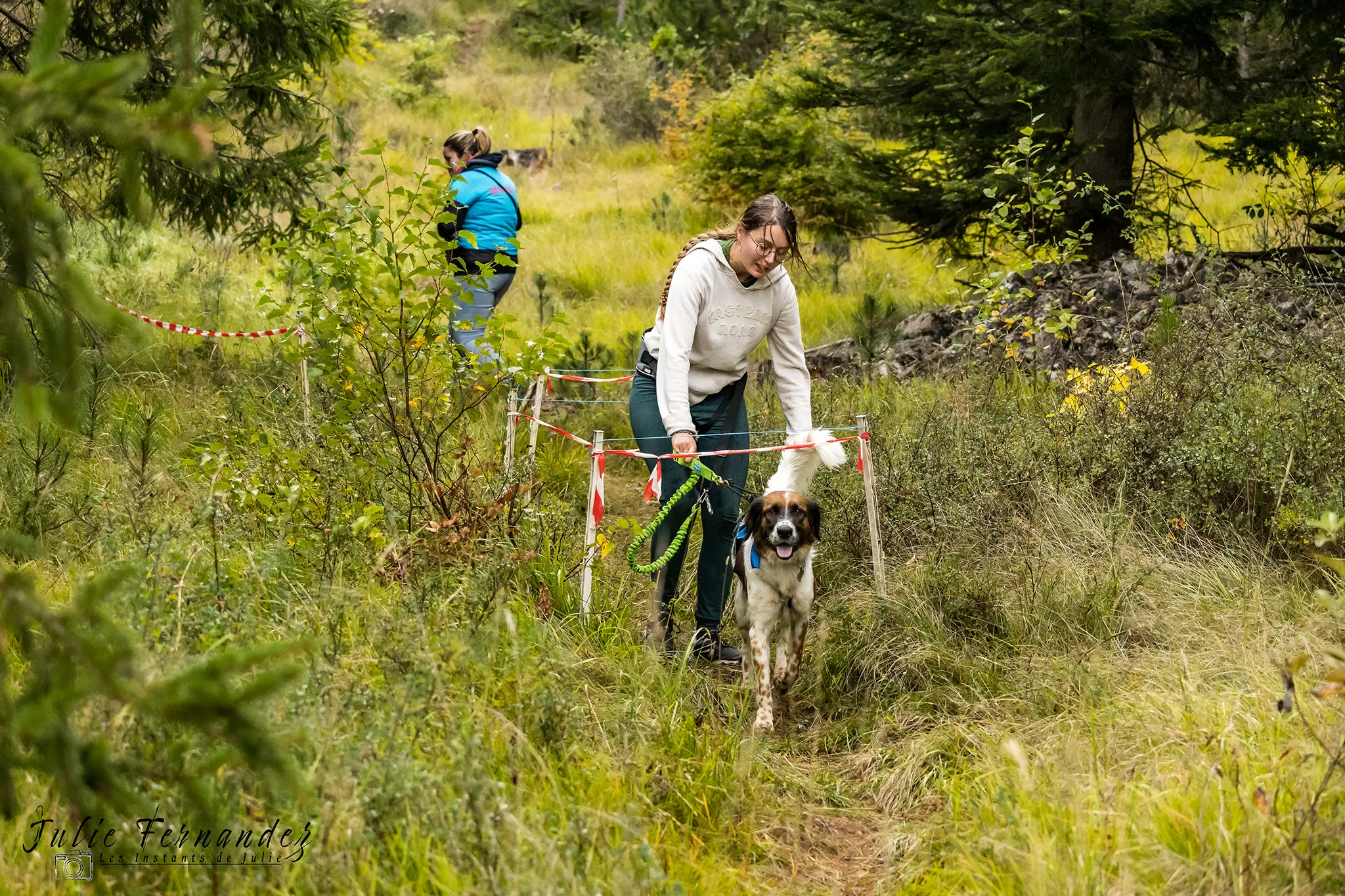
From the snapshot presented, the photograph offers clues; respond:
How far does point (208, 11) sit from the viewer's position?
7.34 metres

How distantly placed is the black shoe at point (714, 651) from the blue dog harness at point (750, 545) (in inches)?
16.2

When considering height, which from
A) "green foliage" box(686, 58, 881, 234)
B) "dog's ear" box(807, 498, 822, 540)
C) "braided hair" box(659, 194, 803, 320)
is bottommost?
"dog's ear" box(807, 498, 822, 540)

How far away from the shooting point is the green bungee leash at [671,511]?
13.9ft

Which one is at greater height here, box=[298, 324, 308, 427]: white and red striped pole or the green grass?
box=[298, 324, 308, 427]: white and red striped pole

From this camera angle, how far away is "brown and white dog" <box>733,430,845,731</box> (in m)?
4.48

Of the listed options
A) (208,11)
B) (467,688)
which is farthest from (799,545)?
(208,11)

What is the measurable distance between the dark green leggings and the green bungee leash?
0.07 m

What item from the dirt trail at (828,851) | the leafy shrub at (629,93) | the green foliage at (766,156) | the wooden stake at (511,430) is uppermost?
the leafy shrub at (629,93)

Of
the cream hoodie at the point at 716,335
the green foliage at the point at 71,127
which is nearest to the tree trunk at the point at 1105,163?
the cream hoodie at the point at 716,335

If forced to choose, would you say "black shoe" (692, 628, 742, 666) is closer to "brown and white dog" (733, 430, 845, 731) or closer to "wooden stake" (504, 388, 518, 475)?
"brown and white dog" (733, 430, 845, 731)

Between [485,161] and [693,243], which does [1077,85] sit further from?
[693,243]

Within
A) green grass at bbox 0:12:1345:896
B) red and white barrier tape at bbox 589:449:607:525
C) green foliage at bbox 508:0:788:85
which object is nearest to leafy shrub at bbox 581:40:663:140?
green foliage at bbox 508:0:788:85

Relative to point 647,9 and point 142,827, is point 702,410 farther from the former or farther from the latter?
point 647,9

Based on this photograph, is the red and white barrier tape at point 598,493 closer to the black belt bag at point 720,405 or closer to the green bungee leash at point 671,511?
the green bungee leash at point 671,511
